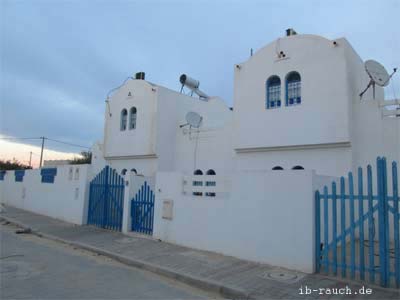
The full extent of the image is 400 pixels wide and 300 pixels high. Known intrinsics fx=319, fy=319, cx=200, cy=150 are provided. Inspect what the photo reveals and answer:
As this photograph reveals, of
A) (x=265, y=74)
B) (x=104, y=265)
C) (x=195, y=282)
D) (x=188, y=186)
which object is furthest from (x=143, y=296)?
(x=265, y=74)

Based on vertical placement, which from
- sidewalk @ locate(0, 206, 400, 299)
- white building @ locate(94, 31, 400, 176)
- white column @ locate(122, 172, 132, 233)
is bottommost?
sidewalk @ locate(0, 206, 400, 299)

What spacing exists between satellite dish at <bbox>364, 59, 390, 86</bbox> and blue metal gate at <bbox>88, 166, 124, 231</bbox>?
31.0 feet

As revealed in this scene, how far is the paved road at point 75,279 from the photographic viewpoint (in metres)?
5.50

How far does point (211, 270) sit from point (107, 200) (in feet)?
22.4

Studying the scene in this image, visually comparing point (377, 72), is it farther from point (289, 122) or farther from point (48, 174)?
point (48, 174)

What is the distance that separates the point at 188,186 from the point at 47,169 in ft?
34.1

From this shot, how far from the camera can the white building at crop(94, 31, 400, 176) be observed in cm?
1058

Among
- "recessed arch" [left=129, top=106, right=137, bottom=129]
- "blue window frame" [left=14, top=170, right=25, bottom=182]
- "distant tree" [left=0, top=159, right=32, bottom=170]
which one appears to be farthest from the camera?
"distant tree" [left=0, top=159, right=32, bottom=170]

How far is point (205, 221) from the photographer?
8797 mm

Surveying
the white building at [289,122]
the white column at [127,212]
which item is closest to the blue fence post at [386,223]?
the white building at [289,122]

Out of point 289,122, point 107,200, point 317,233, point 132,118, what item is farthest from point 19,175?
point 317,233

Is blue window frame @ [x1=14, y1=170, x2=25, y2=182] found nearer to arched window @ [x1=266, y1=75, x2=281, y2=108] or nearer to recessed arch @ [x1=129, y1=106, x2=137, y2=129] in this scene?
recessed arch @ [x1=129, y1=106, x2=137, y2=129]

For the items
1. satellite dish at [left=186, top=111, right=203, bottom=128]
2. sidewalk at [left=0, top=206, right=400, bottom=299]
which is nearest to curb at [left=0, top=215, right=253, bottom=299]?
sidewalk at [left=0, top=206, right=400, bottom=299]

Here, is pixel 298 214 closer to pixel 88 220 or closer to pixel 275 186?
pixel 275 186
